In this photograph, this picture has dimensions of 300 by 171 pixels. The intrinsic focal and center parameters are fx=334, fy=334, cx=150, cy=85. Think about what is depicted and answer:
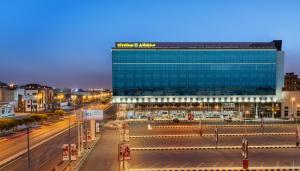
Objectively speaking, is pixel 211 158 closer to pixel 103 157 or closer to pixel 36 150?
pixel 103 157

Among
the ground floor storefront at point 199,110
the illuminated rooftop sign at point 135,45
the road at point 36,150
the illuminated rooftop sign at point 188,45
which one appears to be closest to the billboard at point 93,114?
the road at point 36,150

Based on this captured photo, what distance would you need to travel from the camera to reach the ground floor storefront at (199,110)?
119938 mm

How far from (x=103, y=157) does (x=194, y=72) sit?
78404 millimetres

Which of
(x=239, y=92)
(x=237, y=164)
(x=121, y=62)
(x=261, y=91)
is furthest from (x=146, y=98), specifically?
(x=237, y=164)

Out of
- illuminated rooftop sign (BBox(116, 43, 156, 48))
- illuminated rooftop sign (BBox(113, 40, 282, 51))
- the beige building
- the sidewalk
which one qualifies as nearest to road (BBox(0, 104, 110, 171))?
the sidewalk

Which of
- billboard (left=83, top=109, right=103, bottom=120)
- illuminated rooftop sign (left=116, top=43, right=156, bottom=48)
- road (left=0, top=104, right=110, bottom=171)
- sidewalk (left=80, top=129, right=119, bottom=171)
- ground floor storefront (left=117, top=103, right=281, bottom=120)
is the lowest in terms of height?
road (left=0, top=104, right=110, bottom=171)

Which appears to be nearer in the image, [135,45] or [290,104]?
[135,45]

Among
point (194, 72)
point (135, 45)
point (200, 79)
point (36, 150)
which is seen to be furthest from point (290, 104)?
point (36, 150)

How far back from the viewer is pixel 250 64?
122 metres

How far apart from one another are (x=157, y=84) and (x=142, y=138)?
176 feet

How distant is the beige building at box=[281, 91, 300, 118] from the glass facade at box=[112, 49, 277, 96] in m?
4.74

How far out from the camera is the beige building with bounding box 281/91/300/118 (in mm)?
119500

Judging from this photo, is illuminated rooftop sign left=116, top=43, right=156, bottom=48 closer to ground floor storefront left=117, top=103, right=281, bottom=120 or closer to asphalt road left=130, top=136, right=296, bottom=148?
ground floor storefront left=117, top=103, right=281, bottom=120

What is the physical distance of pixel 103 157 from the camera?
4825 centimetres
